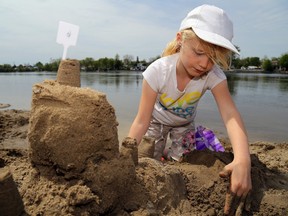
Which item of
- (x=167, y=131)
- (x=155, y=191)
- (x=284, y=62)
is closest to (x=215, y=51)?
(x=155, y=191)

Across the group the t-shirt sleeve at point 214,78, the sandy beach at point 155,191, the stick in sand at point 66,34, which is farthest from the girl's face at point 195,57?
the stick in sand at point 66,34

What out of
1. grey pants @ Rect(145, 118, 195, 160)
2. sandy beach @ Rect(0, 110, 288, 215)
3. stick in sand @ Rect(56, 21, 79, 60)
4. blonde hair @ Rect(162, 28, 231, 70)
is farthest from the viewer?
grey pants @ Rect(145, 118, 195, 160)

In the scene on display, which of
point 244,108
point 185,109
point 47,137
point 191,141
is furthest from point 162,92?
point 244,108

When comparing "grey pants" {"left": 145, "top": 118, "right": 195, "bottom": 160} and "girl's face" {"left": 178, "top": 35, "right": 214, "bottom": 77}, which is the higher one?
"girl's face" {"left": 178, "top": 35, "right": 214, "bottom": 77}

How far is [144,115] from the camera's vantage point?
9.28 feet

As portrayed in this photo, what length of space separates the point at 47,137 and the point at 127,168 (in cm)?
46

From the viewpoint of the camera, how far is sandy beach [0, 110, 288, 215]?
144 centimetres

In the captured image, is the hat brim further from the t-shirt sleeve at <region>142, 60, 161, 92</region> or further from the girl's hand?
the girl's hand

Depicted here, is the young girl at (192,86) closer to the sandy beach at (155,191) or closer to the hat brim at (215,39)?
the hat brim at (215,39)

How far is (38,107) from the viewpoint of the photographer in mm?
1555

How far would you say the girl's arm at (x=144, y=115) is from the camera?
277 centimetres

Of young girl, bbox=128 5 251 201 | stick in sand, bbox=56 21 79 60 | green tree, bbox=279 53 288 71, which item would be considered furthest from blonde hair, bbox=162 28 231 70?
green tree, bbox=279 53 288 71

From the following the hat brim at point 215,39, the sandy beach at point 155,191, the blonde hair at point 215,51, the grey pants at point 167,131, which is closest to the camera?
the sandy beach at point 155,191

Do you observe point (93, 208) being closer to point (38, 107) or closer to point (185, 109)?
point (38, 107)
